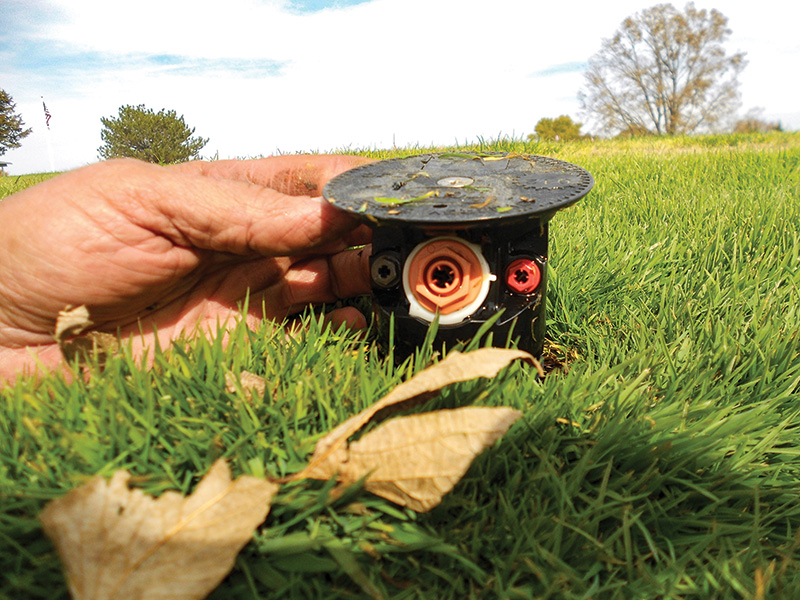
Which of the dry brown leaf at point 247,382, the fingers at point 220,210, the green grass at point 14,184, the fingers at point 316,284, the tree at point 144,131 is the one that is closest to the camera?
the dry brown leaf at point 247,382

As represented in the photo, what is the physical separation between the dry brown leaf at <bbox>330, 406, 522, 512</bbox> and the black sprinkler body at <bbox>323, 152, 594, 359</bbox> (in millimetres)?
547

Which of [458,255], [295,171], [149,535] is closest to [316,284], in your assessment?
[295,171]

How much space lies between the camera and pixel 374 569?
1164mm

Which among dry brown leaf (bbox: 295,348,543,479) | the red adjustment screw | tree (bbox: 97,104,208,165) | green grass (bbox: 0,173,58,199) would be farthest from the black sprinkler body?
tree (bbox: 97,104,208,165)

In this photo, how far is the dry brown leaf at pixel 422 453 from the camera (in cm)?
117

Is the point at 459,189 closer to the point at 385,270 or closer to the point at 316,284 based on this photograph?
the point at 385,270

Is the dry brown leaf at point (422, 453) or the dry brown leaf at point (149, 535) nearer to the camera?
the dry brown leaf at point (149, 535)

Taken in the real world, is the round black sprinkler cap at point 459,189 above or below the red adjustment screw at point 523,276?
above

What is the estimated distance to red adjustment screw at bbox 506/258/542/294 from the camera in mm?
1740

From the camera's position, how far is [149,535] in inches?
41.7

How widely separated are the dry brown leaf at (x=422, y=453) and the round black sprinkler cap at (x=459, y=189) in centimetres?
54

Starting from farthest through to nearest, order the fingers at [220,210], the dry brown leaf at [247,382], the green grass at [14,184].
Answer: the green grass at [14,184]
the fingers at [220,210]
the dry brown leaf at [247,382]

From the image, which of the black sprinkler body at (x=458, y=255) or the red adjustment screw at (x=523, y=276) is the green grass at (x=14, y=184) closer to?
the black sprinkler body at (x=458, y=255)

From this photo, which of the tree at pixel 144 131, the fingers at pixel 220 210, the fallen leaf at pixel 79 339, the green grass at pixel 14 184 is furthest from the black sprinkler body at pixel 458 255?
the tree at pixel 144 131
